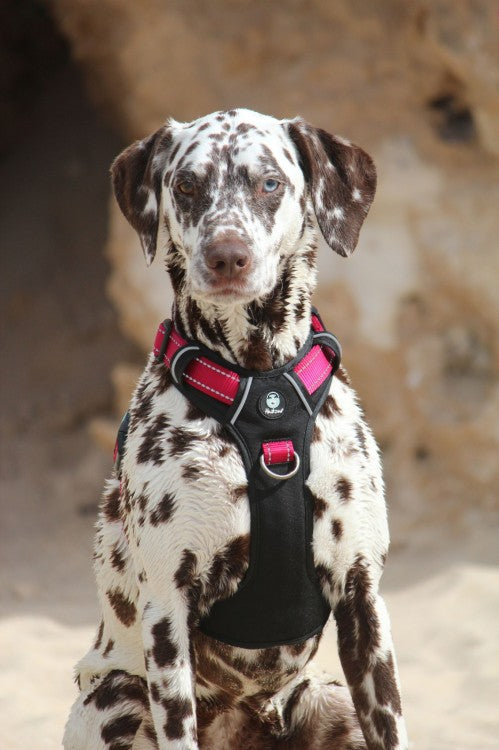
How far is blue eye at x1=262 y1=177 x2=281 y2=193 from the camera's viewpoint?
3.14 metres

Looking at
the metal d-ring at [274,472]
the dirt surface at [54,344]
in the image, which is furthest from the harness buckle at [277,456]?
the dirt surface at [54,344]

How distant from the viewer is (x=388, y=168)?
6.45 meters

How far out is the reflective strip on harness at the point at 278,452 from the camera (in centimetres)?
306

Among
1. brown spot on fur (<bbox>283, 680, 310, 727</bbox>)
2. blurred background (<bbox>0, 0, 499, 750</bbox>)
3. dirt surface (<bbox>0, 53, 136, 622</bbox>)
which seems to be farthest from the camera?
dirt surface (<bbox>0, 53, 136, 622</bbox>)

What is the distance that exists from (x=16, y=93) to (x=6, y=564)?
478 centimetres

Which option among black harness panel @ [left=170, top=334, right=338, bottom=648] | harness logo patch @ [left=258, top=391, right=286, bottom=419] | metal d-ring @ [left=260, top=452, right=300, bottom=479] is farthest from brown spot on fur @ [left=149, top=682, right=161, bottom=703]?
harness logo patch @ [left=258, top=391, right=286, bottom=419]

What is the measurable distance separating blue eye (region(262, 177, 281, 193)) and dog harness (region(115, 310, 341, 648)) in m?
0.48

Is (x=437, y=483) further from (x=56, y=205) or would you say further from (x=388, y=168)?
(x=56, y=205)

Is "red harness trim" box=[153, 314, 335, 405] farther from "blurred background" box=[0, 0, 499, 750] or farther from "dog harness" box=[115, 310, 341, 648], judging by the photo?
"blurred background" box=[0, 0, 499, 750]

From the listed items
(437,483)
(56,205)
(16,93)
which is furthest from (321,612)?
(16,93)

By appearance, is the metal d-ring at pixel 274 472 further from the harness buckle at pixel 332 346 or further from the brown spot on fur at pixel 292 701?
the brown spot on fur at pixel 292 701

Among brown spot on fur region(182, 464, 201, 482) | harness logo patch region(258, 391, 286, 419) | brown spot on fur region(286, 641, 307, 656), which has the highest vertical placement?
harness logo patch region(258, 391, 286, 419)

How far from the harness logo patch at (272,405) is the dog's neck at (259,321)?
0.36 ft

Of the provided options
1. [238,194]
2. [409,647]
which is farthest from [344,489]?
[409,647]
